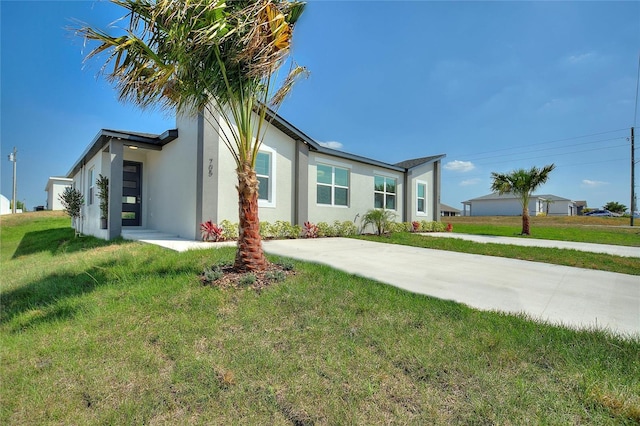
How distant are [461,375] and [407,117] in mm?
20665

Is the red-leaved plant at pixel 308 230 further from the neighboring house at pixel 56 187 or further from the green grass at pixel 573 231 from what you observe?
the neighboring house at pixel 56 187

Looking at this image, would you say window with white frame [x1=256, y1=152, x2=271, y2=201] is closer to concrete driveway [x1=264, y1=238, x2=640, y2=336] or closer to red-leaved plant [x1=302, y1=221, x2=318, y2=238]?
red-leaved plant [x1=302, y1=221, x2=318, y2=238]

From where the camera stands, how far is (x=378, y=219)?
13.7 meters

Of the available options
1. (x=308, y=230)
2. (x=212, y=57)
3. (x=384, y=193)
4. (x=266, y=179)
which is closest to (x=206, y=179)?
(x=266, y=179)

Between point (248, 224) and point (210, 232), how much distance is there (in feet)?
16.0

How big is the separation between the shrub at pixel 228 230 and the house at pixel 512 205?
52689mm

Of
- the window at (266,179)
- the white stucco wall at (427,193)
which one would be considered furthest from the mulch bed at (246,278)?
the white stucco wall at (427,193)

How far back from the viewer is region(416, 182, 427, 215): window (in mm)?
18141

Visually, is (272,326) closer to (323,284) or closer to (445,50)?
(323,284)

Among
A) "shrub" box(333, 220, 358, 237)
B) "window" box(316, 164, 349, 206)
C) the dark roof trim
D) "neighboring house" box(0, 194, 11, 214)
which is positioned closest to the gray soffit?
"window" box(316, 164, 349, 206)

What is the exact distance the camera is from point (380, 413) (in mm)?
2160

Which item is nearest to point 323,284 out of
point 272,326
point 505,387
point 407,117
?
point 272,326

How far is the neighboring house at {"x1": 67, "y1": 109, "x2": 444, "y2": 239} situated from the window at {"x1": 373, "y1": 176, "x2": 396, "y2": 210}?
0.19 feet

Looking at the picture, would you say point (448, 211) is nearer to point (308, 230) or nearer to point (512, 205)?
point (512, 205)
